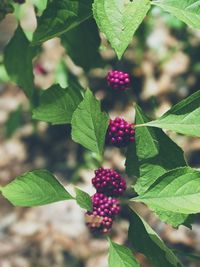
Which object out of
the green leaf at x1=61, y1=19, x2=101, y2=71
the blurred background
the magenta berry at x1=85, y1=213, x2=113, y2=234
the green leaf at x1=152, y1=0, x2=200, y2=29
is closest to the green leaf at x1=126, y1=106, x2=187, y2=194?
the magenta berry at x1=85, y1=213, x2=113, y2=234

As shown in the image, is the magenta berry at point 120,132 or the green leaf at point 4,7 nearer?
the magenta berry at point 120,132

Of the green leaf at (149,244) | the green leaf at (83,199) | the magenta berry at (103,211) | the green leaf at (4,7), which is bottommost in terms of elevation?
the green leaf at (149,244)

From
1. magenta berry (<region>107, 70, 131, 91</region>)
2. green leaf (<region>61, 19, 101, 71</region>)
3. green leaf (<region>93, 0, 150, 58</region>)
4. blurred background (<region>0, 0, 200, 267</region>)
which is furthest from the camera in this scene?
blurred background (<region>0, 0, 200, 267</region>)

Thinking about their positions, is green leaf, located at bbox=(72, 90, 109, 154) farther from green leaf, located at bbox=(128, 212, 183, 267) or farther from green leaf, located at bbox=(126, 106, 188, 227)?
green leaf, located at bbox=(128, 212, 183, 267)

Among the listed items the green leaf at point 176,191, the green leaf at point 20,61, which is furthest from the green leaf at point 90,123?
the green leaf at point 20,61

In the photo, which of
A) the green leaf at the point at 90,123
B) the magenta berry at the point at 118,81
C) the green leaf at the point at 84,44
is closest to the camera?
the green leaf at the point at 90,123

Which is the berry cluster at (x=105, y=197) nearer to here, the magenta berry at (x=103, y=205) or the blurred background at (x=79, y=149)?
the magenta berry at (x=103, y=205)

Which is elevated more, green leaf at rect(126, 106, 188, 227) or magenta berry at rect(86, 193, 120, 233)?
green leaf at rect(126, 106, 188, 227)
